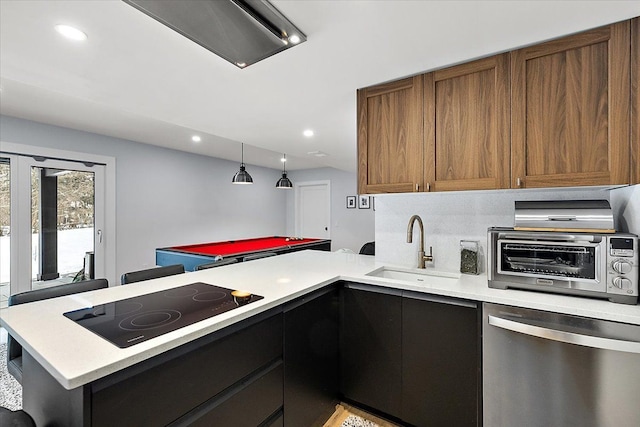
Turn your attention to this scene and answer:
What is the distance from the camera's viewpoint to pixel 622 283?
1320 millimetres

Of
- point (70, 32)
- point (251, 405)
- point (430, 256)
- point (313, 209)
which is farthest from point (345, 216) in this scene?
point (70, 32)

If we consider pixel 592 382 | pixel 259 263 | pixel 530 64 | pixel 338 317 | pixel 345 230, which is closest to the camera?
pixel 592 382

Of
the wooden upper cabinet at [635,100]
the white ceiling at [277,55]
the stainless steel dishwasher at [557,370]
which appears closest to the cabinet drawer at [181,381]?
the stainless steel dishwasher at [557,370]

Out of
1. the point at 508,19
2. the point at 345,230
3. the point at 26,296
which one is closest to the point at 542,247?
the point at 508,19

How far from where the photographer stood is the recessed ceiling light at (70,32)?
137 centimetres

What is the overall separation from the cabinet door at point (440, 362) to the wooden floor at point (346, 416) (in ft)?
0.69

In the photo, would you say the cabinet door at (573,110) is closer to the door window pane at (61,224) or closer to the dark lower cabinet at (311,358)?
the dark lower cabinet at (311,358)

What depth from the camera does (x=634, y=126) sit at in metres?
1.33

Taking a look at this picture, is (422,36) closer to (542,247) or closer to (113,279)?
(542,247)

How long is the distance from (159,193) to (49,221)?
4.84ft

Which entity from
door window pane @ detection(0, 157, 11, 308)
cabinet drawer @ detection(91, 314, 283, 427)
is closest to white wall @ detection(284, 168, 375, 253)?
door window pane @ detection(0, 157, 11, 308)

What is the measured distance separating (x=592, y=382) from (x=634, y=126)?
114 centimetres

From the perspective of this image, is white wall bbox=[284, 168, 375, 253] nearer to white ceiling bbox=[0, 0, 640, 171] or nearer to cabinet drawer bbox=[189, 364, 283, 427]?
white ceiling bbox=[0, 0, 640, 171]

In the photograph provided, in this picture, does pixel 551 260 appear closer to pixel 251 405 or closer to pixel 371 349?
pixel 371 349
